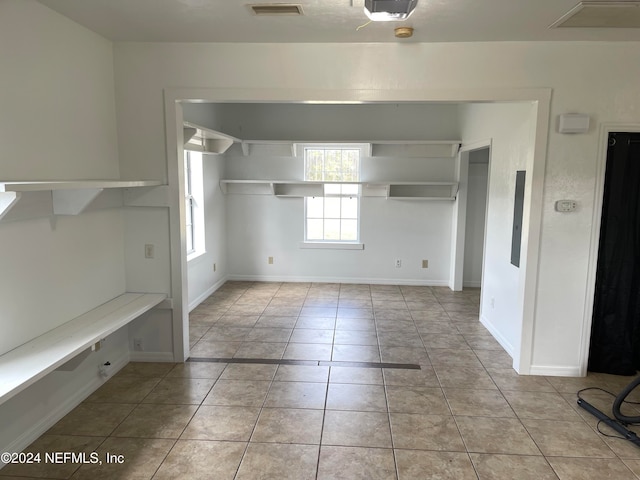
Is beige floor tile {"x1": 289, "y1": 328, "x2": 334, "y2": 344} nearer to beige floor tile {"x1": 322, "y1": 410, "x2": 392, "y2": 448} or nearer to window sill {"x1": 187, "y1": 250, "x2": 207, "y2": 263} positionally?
beige floor tile {"x1": 322, "y1": 410, "x2": 392, "y2": 448}

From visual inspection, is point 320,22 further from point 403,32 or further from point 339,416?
point 339,416

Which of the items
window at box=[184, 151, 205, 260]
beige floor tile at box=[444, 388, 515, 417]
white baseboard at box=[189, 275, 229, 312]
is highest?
window at box=[184, 151, 205, 260]

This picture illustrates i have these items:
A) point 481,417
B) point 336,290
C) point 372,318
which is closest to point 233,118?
point 336,290

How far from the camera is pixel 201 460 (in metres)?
2.33

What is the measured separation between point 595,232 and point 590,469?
174 cm

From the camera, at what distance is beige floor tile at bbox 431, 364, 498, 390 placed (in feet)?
10.6

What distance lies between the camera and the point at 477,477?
222 cm

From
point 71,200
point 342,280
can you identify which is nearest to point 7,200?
point 71,200

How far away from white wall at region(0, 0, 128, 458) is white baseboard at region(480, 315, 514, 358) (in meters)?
3.42

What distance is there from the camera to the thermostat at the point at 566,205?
127 inches

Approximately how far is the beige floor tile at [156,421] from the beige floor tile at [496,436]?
5.76ft

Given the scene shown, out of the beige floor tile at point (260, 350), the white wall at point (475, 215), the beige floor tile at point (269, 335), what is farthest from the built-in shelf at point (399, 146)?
the beige floor tile at point (260, 350)

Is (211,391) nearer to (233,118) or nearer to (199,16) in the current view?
(199,16)

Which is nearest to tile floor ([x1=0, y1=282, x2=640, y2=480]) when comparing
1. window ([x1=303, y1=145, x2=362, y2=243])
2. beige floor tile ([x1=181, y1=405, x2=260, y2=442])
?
beige floor tile ([x1=181, y1=405, x2=260, y2=442])
